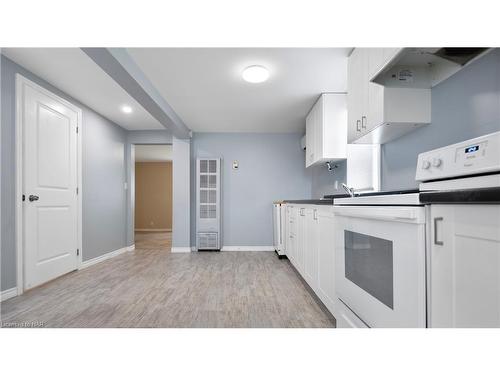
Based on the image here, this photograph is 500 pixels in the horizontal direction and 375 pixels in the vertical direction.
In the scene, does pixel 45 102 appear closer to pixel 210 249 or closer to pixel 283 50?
pixel 283 50

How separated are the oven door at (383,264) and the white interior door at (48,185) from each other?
3.08 meters

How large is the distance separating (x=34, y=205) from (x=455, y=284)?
11.7ft

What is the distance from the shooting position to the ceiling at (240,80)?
2389 mm

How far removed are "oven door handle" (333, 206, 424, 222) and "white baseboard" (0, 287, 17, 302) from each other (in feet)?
10.0

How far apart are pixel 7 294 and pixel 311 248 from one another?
2.89m

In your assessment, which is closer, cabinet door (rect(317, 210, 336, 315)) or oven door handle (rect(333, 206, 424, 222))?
oven door handle (rect(333, 206, 424, 222))

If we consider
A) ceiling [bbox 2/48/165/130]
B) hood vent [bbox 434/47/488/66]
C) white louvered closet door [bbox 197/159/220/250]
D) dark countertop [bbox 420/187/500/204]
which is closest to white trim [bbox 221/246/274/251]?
white louvered closet door [bbox 197/159/220/250]

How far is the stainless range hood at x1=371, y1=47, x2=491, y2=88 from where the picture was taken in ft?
4.72

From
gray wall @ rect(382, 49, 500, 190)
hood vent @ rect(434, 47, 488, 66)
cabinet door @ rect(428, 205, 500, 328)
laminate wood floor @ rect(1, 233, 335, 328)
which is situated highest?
hood vent @ rect(434, 47, 488, 66)

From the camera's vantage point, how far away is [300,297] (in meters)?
2.45

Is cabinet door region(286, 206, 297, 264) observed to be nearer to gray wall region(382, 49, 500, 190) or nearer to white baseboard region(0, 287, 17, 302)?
gray wall region(382, 49, 500, 190)

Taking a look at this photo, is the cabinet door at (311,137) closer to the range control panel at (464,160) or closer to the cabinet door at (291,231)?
the cabinet door at (291,231)

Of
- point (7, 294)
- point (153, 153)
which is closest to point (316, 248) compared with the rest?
point (7, 294)
